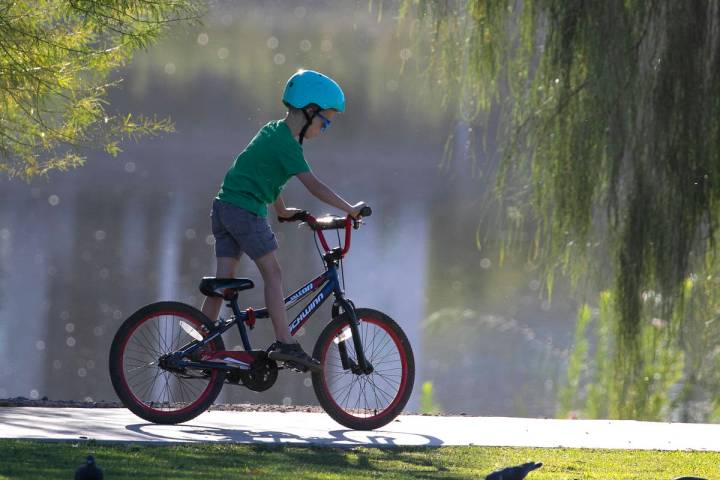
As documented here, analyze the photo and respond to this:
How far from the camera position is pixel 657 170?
21.9 feet

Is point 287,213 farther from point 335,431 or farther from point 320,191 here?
point 335,431

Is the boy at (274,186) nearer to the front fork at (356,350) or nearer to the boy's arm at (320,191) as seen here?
the boy's arm at (320,191)

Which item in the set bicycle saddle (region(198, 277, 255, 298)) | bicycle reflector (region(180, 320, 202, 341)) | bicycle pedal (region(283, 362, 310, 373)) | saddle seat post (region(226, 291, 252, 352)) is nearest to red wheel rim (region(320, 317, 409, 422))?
bicycle pedal (region(283, 362, 310, 373))

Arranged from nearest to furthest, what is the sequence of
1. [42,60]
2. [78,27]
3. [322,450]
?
[322,450] → [42,60] → [78,27]

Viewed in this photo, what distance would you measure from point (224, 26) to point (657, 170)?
50429mm

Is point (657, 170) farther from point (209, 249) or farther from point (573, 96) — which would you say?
point (209, 249)

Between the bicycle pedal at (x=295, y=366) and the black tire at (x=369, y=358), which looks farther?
the black tire at (x=369, y=358)

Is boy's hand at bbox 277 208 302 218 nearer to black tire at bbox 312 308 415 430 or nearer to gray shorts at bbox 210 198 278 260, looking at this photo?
gray shorts at bbox 210 198 278 260

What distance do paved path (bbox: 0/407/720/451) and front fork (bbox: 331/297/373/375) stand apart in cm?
32

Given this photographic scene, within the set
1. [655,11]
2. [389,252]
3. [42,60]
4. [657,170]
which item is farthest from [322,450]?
[389,252]

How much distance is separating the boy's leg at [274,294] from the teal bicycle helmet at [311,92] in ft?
2.50

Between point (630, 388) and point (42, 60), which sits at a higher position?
point (42, 60)

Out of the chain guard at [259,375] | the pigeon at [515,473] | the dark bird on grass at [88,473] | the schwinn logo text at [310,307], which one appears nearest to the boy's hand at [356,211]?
the schwinn logo text at [310,307]

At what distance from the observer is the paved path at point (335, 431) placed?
5688mm
